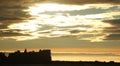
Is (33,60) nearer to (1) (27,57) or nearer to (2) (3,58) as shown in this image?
(1) (27,57)

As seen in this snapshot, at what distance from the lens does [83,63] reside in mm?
100375

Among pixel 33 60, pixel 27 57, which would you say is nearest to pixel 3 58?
pixel 27 57

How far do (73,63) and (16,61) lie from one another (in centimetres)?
1446

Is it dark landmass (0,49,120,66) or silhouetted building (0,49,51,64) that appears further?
silhouetted building (0,49,51,64)

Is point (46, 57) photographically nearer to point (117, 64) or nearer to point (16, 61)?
point (16, 61)

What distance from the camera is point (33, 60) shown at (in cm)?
10525

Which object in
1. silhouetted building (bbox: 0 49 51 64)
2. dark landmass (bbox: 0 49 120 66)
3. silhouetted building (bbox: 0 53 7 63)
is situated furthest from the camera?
silhouetted building (bbox: 0 49 51 64)

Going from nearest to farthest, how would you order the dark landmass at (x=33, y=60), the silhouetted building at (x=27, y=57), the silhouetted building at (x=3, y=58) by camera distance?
the dark landmass at (x=33, y=60) → the silhouetted building at (x=3, y=58) → the silhouetted building at (x=27, y=57)

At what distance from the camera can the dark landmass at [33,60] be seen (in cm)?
9994

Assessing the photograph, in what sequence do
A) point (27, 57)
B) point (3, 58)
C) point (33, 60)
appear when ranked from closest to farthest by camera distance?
point (3, 58), point (33, 60), point (27, 57)

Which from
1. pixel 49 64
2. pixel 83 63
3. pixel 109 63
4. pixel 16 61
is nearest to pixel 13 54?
pixel 16 61

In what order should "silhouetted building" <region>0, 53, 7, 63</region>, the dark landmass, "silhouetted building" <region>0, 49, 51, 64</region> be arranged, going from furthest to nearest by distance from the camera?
"silhouetted building" <region>0, 49, 51, 64</region>, "silhouetted building" <region>0, 53, 7, 63</region>, the dark landmass

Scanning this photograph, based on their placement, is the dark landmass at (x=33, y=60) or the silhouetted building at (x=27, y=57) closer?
the dark landmass at (x=33, y=60)

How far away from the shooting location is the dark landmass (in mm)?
99938
